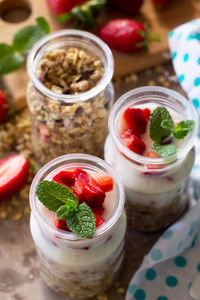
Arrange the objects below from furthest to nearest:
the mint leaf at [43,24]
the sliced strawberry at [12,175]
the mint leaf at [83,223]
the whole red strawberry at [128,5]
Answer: the whole red strawberry at [128,5] → the mint leaf at [43,24] → the sliced strawberry at [12,175] → the mint leaf at [83,223]

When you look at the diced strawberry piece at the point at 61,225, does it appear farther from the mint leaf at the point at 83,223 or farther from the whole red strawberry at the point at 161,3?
the whole red strawberry at the point at 161,3

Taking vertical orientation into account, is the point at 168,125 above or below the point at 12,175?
above

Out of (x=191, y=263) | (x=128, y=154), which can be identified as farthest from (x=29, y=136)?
(x=191, y=263)

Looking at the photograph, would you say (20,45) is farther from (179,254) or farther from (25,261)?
(179,254)

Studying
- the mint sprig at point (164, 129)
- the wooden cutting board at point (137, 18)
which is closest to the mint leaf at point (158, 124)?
the mint sprig at point (164, 129)

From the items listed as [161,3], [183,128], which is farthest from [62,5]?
[183,128]

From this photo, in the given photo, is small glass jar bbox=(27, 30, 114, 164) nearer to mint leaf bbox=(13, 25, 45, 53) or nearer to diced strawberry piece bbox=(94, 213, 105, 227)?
mint leaf bbox=(13, 25, 45, 53)
